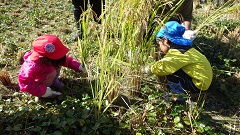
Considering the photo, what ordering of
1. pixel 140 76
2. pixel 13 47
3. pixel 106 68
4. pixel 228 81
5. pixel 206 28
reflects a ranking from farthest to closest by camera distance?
pixel 206 28 < pixel 13 47 < pixel 228 81 < pixel 140 76 < pixel 106 68

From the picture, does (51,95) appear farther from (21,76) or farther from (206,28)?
(206,28)

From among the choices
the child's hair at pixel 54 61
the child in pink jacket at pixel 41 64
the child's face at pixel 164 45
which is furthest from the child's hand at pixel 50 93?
the child's face at pixel 164 45

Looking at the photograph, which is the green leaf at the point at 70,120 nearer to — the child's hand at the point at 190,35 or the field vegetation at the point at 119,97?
the field vegetation at the point at 119,97

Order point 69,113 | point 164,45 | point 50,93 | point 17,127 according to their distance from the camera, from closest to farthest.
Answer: point 17,127 → point 69,113 → point 50,93 → point 164,45

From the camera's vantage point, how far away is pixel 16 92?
2.24 m

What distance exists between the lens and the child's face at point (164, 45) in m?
2.32

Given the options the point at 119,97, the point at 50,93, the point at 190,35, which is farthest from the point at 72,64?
the point at 190,35

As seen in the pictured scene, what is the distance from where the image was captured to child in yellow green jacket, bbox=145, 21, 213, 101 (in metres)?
2.18

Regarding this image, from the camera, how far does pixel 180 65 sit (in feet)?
7.14

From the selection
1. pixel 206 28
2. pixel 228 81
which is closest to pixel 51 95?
pixel 228 81

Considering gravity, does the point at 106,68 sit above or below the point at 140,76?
above

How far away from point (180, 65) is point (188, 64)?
9 centimetres

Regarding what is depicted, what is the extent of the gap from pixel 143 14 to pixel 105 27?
0.96 feet

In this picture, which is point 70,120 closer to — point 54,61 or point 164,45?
point 54,61
